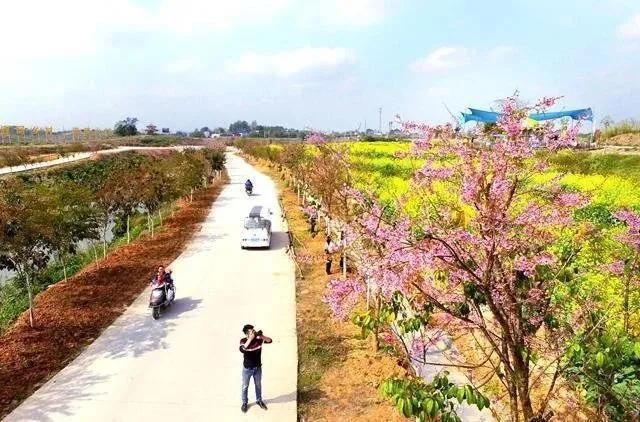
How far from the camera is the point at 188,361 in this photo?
1007 cm

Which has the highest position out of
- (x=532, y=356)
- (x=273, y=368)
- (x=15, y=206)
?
(x=15, y=206)

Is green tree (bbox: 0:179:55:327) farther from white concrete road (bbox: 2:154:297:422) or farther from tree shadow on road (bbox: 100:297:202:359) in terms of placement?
white concrete road (bbox: 2:154:297:422)

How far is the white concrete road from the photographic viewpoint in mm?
8352

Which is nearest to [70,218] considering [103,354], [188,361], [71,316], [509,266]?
[71,316]

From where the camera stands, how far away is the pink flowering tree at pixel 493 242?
4488 mm

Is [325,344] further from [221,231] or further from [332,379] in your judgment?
[221,231]

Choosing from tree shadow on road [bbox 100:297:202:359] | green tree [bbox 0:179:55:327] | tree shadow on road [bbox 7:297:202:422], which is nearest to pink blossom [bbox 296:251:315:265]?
tree shadow on road [bbox 7:297:202:422]

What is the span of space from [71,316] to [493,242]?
11.1 meters

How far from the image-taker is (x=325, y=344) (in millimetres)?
→ 10766

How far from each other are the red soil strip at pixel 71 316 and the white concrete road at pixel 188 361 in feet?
1.13

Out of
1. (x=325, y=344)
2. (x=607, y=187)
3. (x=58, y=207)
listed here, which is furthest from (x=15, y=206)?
(x=607, y=187)

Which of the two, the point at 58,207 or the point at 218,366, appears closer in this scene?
the point at 218,366

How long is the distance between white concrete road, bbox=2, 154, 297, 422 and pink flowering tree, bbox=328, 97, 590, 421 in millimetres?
4202

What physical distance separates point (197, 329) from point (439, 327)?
7.42m
